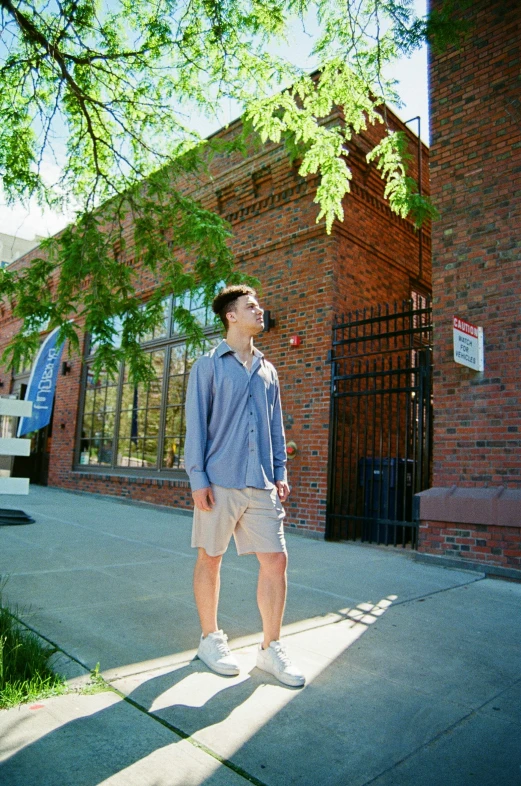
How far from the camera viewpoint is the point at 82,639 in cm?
282

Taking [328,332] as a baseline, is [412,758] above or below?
below

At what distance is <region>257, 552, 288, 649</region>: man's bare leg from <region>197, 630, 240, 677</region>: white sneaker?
176 millimetres

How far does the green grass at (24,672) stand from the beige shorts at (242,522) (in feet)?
2.57

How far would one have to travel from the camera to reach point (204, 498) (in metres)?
2.55

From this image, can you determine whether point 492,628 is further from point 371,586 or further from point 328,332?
point 328,332

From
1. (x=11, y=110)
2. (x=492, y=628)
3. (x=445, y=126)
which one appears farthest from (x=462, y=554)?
(x=11, y=110)

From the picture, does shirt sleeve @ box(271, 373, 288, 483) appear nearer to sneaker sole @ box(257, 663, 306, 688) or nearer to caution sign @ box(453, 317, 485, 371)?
sneaker sole @ box(257, 663, 306, 688)

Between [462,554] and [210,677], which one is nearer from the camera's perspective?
[210,677]

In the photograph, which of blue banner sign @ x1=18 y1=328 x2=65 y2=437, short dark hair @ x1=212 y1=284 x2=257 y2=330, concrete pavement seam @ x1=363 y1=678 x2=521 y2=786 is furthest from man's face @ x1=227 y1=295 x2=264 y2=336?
blue banner sign @ x1=18 y1=328 x2=65 y2=437

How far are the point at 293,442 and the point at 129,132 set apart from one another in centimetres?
424

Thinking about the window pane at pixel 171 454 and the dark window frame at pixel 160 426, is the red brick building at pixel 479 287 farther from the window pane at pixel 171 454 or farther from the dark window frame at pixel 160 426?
the window pane at pixel 171 454

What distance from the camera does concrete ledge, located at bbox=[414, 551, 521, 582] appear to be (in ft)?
16.7

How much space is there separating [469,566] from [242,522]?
11.9 feet

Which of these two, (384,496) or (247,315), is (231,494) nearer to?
(247,315)
